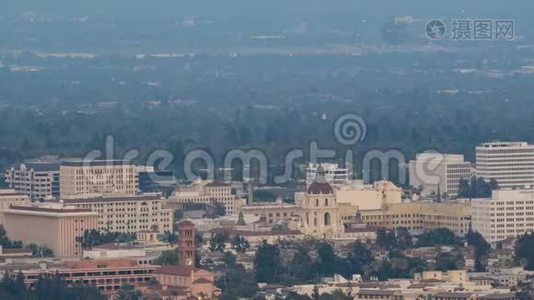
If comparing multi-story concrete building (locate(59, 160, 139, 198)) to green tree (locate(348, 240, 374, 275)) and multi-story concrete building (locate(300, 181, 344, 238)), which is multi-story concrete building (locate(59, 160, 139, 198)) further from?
green tree (locate(348, 240, 374, 275))

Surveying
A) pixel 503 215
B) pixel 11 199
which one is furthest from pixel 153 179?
pixel 503 215

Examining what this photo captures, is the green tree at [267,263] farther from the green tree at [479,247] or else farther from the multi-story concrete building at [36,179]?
the multi-story concrete building at [36,179]

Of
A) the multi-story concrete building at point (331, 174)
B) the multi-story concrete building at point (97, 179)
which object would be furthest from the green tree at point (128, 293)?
the multi-story concrete building at point (331, 174)

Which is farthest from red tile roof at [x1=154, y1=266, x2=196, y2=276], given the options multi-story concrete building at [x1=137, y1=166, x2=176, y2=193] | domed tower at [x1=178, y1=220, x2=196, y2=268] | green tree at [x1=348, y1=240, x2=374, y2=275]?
multi-story concrete building at [x1=137, y1=166, x2=176, y2=193]

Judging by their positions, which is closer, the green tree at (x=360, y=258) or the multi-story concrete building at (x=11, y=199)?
the green tree at (x=360, y=258)

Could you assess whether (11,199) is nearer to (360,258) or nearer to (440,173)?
(440,173)

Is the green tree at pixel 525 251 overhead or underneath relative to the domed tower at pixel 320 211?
underneath

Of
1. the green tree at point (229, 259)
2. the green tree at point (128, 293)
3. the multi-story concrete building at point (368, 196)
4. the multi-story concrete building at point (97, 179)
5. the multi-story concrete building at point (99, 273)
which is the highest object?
the multi-story concrete building at point (97, 179)
